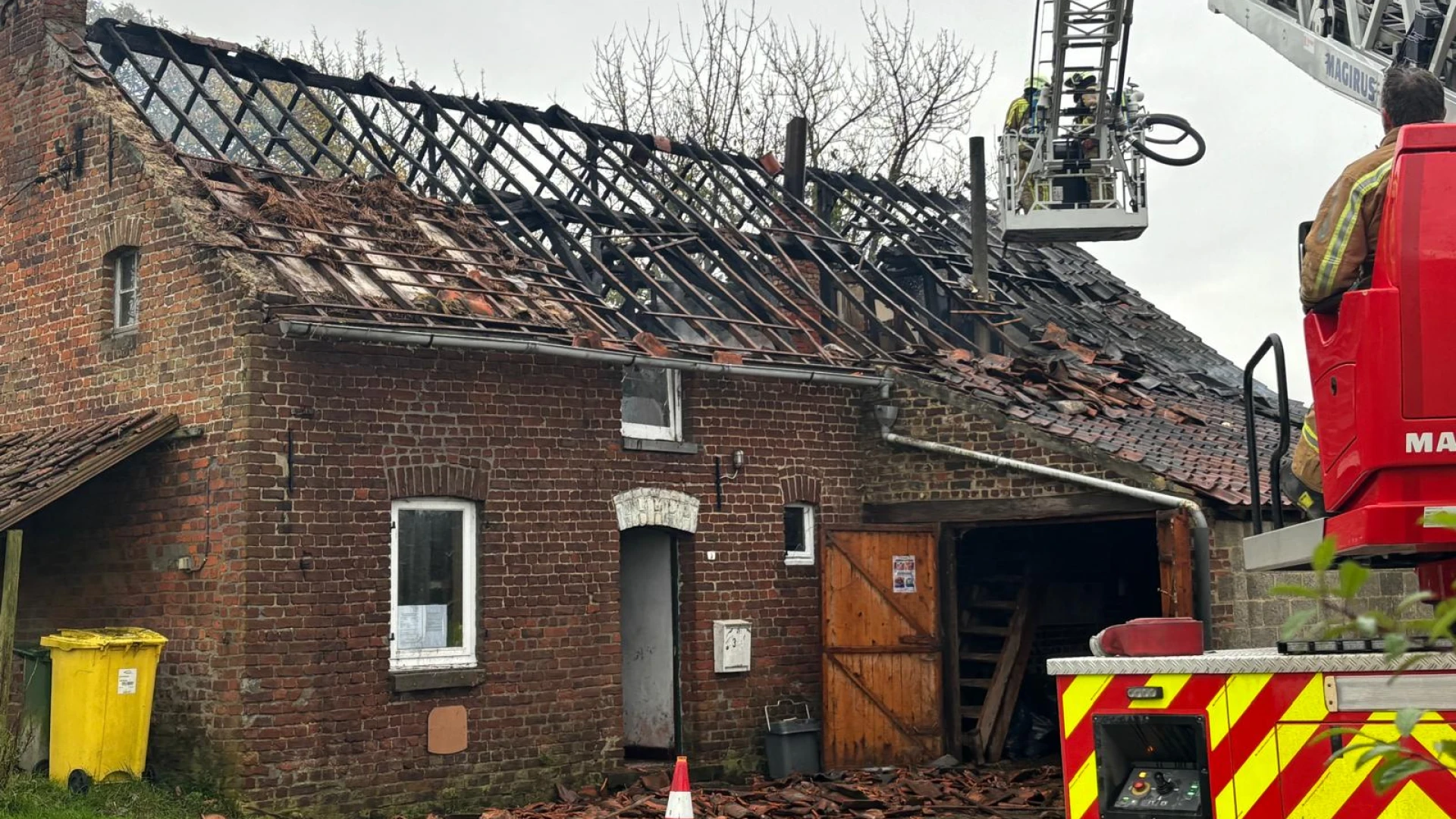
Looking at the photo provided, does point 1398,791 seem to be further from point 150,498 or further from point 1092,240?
point 1092,240

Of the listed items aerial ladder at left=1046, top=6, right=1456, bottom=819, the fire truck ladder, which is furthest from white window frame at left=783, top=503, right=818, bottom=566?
aerial ladder at left=1046, top=6, right=1456, bottom=819

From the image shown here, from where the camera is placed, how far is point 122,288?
13.0 meters

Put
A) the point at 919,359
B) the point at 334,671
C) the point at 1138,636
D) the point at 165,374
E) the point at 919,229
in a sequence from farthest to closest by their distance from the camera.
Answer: the point at 919,229, the point at 919,359, the point at 165,374, the point at 334,671, the point at 1138,636

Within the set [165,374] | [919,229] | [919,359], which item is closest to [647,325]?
[919,359]

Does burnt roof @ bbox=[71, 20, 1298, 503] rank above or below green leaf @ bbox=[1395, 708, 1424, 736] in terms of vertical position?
above

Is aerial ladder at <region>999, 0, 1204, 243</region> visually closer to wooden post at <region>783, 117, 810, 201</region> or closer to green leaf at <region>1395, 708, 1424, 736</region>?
wooden post at <region>783, 117, 810, 201</region>

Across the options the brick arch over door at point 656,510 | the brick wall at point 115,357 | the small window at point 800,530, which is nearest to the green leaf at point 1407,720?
the brick wall at point 115,357

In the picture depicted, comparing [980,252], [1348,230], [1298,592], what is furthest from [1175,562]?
[1298,592]

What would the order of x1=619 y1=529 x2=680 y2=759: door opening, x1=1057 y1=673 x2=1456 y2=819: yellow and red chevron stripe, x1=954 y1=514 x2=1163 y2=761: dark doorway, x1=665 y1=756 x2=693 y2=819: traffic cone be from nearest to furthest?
1. x1=1057 y1=673 x2=1456 y2=819: yellow and red chevron stripe
2. x1=665 y1=756 x2=693 y2=819: traffic cone
3. x1=619 y1=529 x2=680 y2=759: door opening
4. x1=954 y1=514 x2=1163 y2=761: dark doorway

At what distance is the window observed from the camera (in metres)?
12.9

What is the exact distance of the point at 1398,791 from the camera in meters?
4.99

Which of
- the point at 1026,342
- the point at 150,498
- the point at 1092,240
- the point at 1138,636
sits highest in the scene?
the point at 1092,240

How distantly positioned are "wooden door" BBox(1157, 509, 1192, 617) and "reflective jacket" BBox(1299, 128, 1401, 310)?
7.82 metres

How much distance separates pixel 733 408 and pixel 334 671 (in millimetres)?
4604
